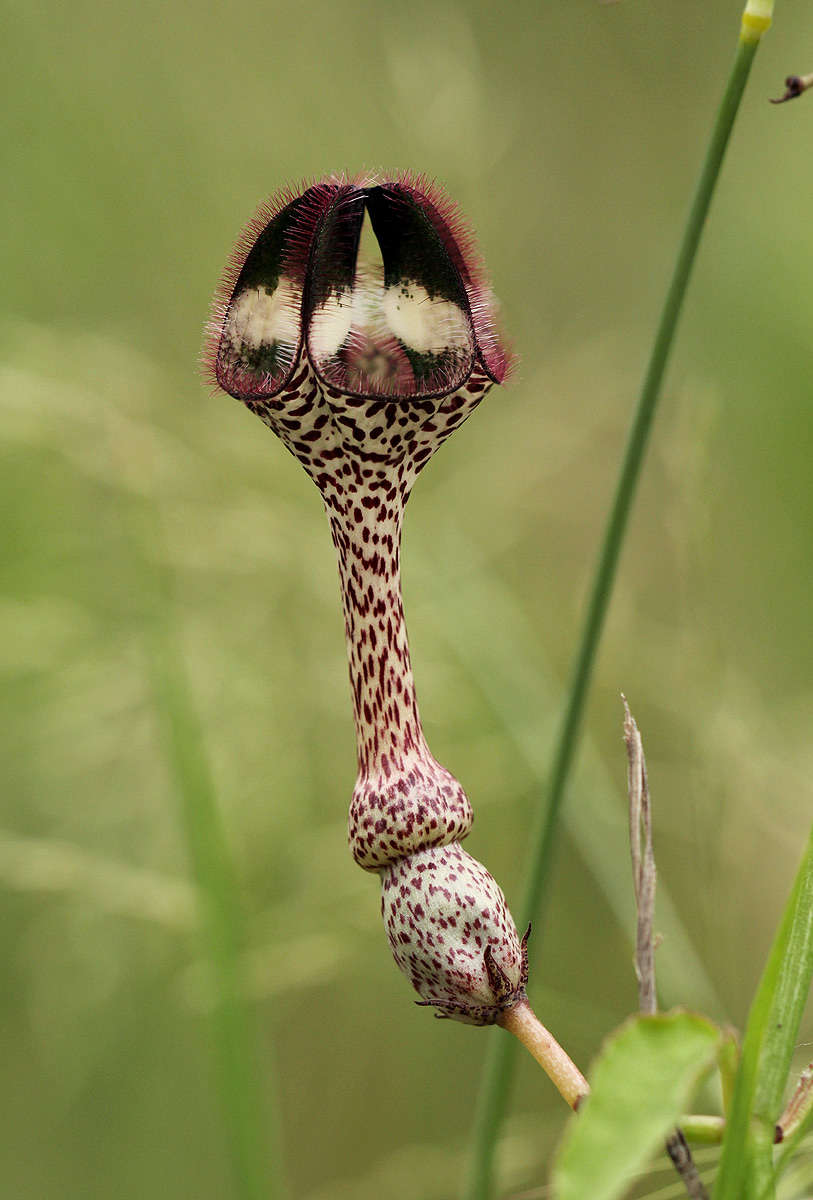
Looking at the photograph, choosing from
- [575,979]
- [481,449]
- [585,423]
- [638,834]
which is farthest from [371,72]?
[638,834]

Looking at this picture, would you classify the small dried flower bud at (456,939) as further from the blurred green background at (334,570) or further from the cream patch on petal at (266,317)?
the blurred green background at (334,570)

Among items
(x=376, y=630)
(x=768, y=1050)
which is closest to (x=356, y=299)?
(x=376, y=630)

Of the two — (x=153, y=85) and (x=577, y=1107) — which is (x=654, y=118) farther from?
(x=577, y=1107)

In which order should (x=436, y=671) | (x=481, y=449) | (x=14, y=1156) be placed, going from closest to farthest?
(x=436, y=671) → (x=14, y=1156) → (x=481, y=449)

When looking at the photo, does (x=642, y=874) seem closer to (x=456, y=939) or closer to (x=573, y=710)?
(x=456, y=939)

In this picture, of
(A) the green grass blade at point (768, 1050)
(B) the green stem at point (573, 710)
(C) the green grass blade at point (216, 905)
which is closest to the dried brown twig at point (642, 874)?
(A) the green grass blade at point (768, 1050)

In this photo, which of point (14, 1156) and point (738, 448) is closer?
point (14, 1156)
